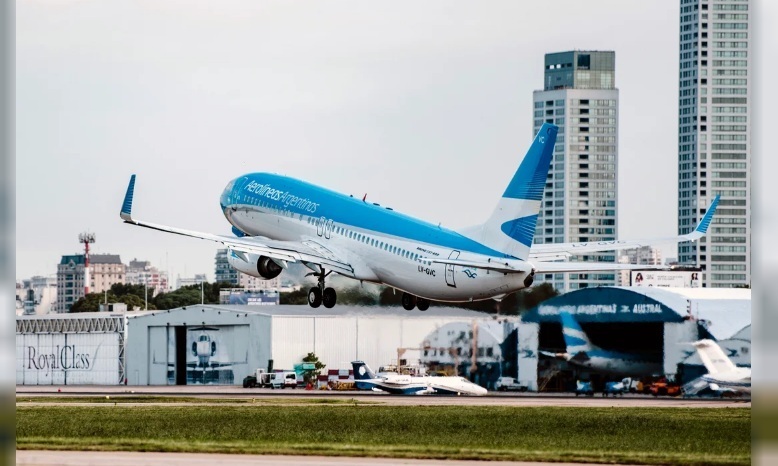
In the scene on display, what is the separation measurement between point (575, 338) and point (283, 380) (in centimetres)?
3346

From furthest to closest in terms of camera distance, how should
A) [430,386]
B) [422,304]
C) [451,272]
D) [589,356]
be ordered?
[589,356] → [430,386] → [422,304] → [451,272]

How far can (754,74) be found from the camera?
2320 cm

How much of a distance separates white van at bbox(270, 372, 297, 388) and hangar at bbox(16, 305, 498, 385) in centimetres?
708

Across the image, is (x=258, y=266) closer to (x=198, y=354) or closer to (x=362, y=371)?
(x=362, y=371)

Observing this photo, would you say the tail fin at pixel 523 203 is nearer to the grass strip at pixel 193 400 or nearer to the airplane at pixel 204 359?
the grass strip at pixel 193 400

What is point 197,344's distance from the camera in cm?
16662

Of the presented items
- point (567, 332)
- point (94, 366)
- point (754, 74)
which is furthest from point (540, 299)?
point (754, 74)

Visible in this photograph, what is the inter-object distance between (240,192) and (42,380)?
107 meters

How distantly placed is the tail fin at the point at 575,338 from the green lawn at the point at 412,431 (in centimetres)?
3488

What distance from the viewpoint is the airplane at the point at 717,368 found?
4550 inches

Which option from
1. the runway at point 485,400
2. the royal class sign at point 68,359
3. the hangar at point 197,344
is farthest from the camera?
the royal class sign at point 68,359

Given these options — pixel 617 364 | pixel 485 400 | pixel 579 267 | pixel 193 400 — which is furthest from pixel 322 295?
pixel 617 364

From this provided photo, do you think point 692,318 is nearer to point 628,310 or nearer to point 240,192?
point 628,310

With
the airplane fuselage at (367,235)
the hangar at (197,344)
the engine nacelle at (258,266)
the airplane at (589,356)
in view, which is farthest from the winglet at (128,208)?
the airplane at (589,356)
